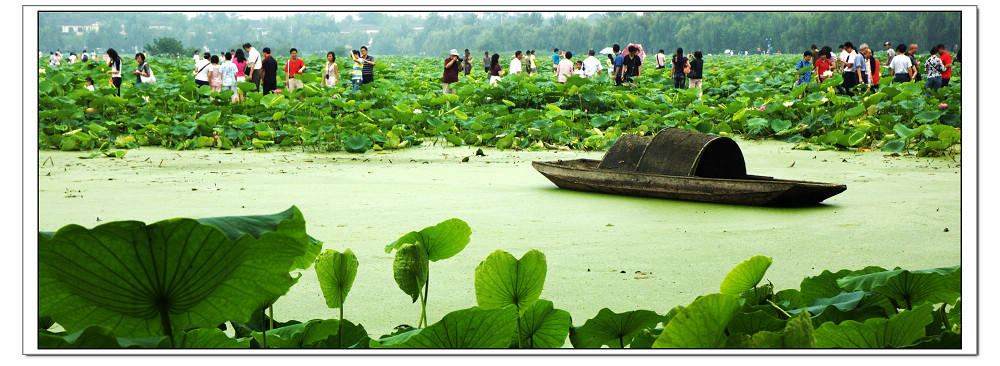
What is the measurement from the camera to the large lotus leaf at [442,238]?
3.53ft

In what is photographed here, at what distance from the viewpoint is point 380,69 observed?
14.3 meters

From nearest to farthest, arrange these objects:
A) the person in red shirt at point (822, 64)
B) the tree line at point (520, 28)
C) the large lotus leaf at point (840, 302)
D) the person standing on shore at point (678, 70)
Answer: the large lotus leaf at point (840, 302)
the tree line at point (520, 28)
the person in red shirt at point (822, 64)
the person standing on shore at point (678, 70)

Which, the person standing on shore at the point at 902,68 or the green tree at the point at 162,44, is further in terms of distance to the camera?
the person standing on shore at the point at 902,68

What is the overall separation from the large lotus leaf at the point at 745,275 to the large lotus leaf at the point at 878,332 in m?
0.13

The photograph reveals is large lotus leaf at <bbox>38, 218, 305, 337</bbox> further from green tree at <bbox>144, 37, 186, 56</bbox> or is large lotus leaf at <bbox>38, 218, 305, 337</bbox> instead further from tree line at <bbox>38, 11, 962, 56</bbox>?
green tree at <bbox>144, 37, 186, 56</bbox>

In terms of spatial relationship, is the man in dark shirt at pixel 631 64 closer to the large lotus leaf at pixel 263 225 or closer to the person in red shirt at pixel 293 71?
the person in red shirt at pixel 293 71

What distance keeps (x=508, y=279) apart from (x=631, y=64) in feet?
31.0

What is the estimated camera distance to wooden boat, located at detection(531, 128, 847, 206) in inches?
136

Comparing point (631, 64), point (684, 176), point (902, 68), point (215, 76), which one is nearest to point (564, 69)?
point (631, 64)

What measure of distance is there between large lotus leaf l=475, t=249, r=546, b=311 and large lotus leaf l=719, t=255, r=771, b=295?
0.77 ft

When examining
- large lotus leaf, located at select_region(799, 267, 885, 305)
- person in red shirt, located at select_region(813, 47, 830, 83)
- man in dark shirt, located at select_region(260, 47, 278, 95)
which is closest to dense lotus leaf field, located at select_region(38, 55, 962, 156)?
man in dark shirt, located at select_region(260, 47, 278, 95)

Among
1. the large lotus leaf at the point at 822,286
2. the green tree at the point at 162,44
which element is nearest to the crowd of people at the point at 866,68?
the green tree at the point at 162,44

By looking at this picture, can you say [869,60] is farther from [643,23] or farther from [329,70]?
[643,23]
